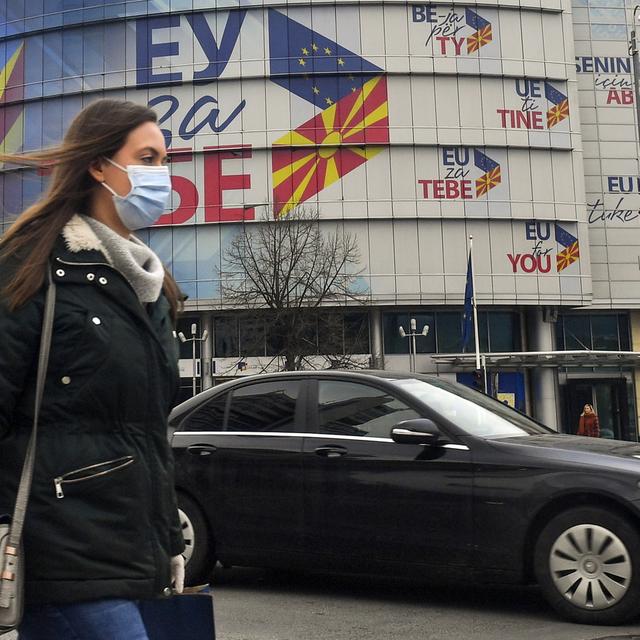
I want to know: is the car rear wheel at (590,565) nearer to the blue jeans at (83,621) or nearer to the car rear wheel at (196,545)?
the car rear wheel at (196,545)

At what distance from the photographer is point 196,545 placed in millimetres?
6422

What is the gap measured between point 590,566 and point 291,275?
3364cm

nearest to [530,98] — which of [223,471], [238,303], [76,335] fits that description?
[238,303]

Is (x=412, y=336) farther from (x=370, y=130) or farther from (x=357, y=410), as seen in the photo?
(x=357, y=410)

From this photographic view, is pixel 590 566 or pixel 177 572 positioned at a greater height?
pixel 177 572

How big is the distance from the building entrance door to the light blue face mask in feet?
144

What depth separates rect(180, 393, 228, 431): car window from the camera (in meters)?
6.70

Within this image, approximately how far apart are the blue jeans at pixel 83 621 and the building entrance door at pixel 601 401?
44.0 metres

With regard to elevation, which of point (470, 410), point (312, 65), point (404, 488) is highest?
point (312, 65)

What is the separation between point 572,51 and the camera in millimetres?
45312

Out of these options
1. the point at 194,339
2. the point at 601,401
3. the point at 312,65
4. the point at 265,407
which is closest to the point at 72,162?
the point at 265,407

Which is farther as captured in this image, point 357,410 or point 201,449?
point 201,449

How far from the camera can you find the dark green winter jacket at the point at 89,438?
1751 millimetres

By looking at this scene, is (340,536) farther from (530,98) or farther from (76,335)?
(530,98)
